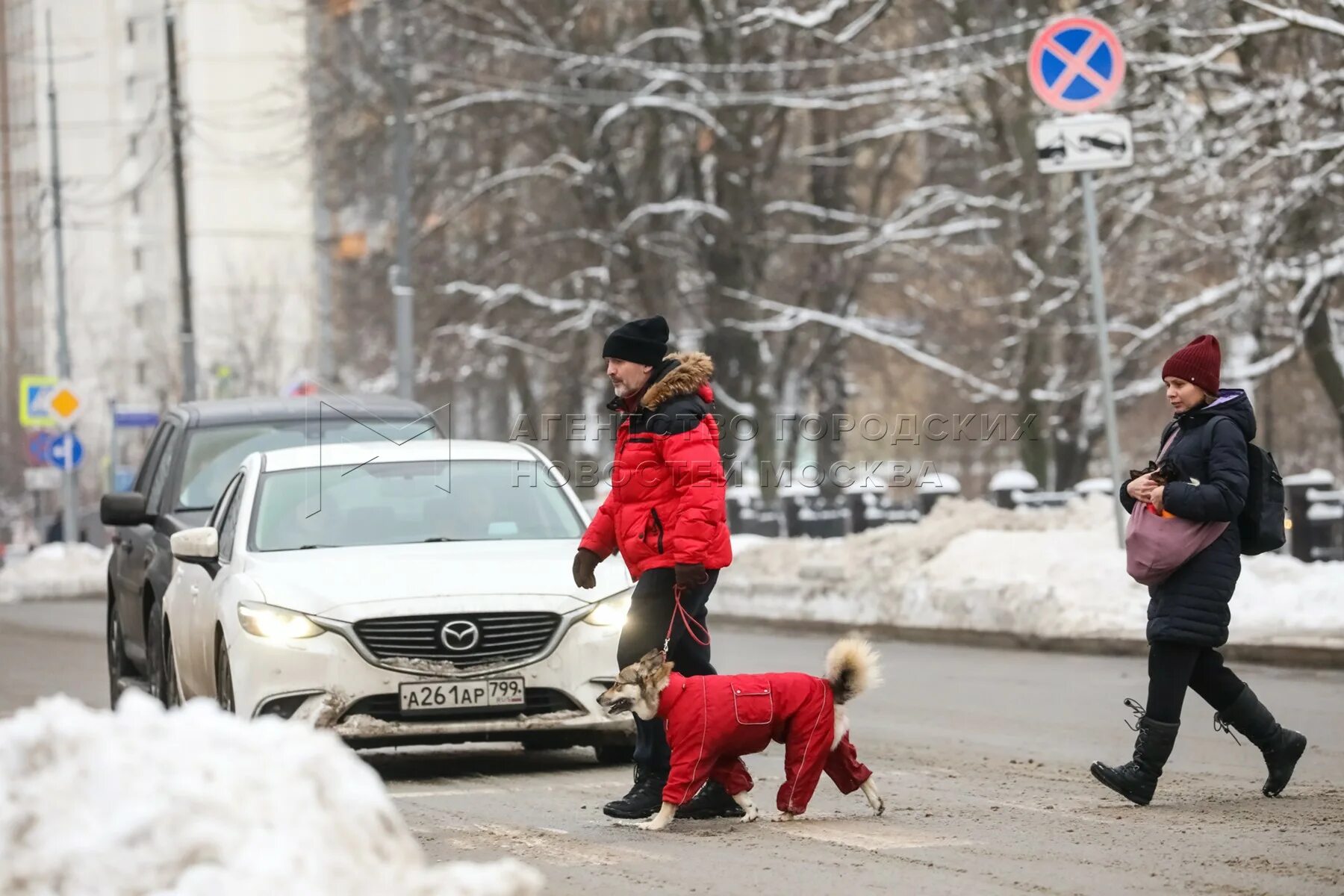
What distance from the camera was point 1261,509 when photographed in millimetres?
8359

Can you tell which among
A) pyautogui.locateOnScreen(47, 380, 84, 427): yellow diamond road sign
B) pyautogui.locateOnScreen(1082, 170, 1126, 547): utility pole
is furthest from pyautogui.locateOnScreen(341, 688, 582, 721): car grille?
pyautogui.locateOnScreen(47, 380, 84, 427): yellow diamond road sign

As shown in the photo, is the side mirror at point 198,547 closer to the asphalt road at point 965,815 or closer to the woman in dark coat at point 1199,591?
the asphalt road at point 965,815

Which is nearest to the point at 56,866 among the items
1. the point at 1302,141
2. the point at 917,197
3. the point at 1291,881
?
the point at 1291,881

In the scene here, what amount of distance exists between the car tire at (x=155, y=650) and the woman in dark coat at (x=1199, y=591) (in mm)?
5231

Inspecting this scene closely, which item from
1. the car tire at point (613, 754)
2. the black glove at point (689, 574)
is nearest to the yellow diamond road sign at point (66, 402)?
the car tire at point (613, 754)

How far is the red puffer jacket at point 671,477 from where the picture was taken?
8.04 meters

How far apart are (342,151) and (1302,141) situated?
19.0 m

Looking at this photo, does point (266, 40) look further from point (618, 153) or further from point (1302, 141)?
point (1302, 141)

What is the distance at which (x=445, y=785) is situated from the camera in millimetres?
9414

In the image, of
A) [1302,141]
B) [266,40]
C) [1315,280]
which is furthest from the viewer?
[266,40]

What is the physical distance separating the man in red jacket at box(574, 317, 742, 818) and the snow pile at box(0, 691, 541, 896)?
349 centimetres

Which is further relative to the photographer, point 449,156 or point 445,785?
point 449,156

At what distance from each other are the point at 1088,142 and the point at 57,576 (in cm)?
2452

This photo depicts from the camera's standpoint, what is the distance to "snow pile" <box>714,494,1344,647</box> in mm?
15609
